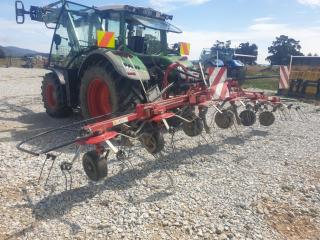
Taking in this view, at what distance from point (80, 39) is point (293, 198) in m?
5.28

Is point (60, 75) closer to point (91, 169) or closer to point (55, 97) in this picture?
point (55, 97)

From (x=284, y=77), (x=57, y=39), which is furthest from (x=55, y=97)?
(x=284, y=77)

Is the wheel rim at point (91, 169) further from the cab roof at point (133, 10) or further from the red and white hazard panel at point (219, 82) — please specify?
the cab roof at point (133, 10)

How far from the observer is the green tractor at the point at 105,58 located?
5.98 metres

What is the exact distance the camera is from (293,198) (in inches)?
162

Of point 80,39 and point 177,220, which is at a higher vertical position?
point 80,39

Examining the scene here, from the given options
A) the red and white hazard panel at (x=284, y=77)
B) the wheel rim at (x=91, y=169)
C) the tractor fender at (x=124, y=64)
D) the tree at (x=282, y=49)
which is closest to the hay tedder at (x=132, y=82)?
the tractor fender at (x=124, y=64)

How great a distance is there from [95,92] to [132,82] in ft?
3.32

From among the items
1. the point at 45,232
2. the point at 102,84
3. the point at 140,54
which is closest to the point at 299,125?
the point at 140,54

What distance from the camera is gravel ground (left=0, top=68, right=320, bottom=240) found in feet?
11.0

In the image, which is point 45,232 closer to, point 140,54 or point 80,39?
point 140,54

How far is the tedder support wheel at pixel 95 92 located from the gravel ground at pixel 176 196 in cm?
94

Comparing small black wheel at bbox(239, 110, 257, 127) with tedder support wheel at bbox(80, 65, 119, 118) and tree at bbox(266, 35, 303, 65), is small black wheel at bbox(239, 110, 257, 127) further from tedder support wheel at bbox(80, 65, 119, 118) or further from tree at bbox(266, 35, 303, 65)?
tree at bbox(266, 35, 303, 65)

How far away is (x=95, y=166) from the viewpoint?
12.0ft
